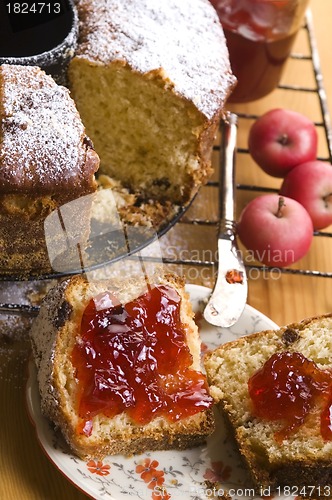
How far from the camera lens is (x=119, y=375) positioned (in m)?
1.97

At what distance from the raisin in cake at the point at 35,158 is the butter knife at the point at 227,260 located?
506 millimetres

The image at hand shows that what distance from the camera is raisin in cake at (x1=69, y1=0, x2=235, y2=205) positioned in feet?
7.91

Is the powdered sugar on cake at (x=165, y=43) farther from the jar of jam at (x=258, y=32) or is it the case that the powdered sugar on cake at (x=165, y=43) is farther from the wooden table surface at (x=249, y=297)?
the wooden table surface at (x=249, y=297)

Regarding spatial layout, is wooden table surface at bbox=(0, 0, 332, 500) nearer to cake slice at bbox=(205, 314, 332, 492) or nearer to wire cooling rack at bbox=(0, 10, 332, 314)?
wire cooling rack at bbox=(0, 10, 332, 314)

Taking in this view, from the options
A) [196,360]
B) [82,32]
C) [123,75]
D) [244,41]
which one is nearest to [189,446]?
[196,360]

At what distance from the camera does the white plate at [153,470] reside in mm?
1917

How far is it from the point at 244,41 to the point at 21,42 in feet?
3.29

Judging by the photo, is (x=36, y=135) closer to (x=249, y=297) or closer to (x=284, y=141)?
(x=249, y=297)

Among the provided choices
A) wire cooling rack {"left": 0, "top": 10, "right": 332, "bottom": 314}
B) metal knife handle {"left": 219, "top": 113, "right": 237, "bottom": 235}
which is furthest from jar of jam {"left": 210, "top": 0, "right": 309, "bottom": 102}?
metal knife handle {"left": 219, "top": 113, "right": 237, "bottom": 235}

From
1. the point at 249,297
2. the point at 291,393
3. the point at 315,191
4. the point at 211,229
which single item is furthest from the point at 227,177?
the point at 291,393

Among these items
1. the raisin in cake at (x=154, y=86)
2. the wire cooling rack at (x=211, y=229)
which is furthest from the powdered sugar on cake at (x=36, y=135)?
the wire cooling rack at (x=211, y=229)

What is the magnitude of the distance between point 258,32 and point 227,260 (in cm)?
102

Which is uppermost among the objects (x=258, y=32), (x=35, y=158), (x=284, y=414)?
(x=35, y=158)

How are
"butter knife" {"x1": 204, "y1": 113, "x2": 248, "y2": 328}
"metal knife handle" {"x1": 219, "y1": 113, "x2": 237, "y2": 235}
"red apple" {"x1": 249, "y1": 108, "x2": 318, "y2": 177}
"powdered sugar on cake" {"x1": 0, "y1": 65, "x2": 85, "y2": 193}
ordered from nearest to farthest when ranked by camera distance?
"powdered sugar on cake" {"x1": 0, "y1": 65, "x2": 85, "y2": 193} < "butter knife" {"x1": 204, "y1": 113, "x2": 248, "y2": 328} < "metal knife handle" {"x1": 219, "y1": 113, "x2": 237, "y2": 235} < "red apple" {"x1": 249, "y1": 108, "x2": 318, "y2": 177}
